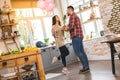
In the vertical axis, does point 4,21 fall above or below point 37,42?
above

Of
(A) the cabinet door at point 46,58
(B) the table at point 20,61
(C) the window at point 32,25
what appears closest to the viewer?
(B) the table at point 20,61

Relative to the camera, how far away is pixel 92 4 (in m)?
6.49

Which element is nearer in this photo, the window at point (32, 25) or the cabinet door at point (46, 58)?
the cabinet door at point (46, 58)

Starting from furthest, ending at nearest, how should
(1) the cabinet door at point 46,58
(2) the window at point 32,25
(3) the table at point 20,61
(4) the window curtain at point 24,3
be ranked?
(2) the window at point 32,25
(4) the window curtain at point 24,3
(1) the cabinet door at point 46,58
(3) the table at point 20,61

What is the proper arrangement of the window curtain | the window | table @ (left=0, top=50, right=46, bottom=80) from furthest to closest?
the window < the window curtain < table @ (left=0, top=50, right=46, bottom=80)

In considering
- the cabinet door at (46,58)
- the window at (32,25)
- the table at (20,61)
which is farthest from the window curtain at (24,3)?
the table at (20,61)

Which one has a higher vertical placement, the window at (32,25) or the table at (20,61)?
the window at (32,25)

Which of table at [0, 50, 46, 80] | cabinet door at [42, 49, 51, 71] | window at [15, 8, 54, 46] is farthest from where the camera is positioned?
window at [15, 8, 54, 46]

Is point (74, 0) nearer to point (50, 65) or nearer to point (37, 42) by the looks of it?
point (37, 42)

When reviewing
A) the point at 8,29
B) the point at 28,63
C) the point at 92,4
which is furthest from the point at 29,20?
the point at 28,63

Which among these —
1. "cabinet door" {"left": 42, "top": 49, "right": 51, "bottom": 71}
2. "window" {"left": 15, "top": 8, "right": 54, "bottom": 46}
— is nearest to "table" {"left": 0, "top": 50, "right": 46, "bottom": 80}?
"cabinet door" {"left": 42, "top": 49, "right": 51, "bottom": 71}

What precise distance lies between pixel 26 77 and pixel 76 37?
135 centimetres

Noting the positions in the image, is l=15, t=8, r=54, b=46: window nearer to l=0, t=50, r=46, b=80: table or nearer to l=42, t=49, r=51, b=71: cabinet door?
l=42, t=49, r=51, b=71: cabinet door

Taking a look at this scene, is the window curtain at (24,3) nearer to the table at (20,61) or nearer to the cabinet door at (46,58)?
the cabinet door at (46,58)
